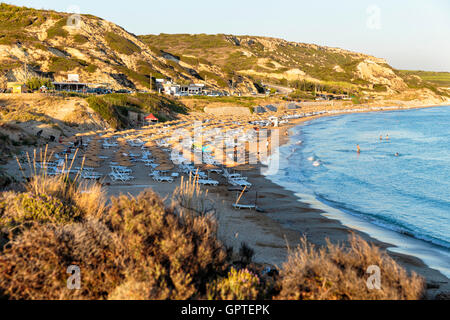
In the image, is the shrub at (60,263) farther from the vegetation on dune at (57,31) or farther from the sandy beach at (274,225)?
the vegetation on dune at (57,31)

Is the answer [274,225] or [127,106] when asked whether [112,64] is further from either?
[274,225]

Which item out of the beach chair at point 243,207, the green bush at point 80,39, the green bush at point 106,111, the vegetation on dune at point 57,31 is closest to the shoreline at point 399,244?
the beach chair at point 243,207

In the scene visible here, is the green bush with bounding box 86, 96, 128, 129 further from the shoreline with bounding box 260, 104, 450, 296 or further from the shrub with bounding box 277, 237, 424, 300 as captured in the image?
the shrub with bounding box 277, 237, 424, 300

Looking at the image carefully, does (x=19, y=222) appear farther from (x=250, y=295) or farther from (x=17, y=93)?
(x=17, y=93)

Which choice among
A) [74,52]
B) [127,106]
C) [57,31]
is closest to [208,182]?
[127,106]

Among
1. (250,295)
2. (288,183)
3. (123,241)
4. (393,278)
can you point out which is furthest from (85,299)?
(288,183)

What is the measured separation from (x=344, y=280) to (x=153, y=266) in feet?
8.89

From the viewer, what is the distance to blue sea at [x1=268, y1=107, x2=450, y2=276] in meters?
14.5

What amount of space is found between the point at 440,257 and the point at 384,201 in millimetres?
7242

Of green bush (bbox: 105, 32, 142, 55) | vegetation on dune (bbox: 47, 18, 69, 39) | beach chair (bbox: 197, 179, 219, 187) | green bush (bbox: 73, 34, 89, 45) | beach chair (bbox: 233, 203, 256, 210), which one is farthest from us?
green bush (bbox: 105, 32, 142, 55)

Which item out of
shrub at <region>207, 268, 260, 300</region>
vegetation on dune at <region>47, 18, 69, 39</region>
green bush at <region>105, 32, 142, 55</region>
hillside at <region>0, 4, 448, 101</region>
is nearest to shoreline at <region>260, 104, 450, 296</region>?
shrub at <region>207, 268, 260, 300</region>

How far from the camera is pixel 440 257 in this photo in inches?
453

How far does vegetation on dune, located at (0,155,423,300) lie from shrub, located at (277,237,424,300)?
0.04ft

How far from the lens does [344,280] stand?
4812 millimetres
